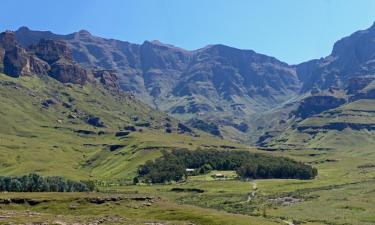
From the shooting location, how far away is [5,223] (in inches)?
5039

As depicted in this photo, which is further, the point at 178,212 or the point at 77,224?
the point at 178,212

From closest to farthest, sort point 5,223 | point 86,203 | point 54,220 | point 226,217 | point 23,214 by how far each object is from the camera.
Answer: point 5,223
point 54,220
point 23,214
point 226,217
point 86,203

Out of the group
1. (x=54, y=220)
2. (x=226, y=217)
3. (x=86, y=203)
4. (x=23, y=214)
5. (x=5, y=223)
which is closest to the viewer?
(x=5, y=223)

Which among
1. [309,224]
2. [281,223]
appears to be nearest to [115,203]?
[281,223]

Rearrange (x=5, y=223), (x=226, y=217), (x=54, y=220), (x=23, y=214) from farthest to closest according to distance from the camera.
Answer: (x=226, y=217) < (x=23, y=214) < (x=54, y=220) < (x=5, y=223)

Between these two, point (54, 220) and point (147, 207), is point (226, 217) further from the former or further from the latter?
point (54, 220)

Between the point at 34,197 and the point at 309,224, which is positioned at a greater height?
the point at 34,197

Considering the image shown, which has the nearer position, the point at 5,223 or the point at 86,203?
the point at 5,223

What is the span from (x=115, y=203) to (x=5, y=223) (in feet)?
197

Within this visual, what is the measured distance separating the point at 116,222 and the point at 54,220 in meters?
16.8

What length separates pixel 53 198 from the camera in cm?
18412

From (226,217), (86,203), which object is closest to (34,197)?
(86,203)

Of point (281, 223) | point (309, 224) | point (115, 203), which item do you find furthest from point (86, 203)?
point (309, 224)

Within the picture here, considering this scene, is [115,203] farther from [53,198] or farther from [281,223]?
[281,223]
